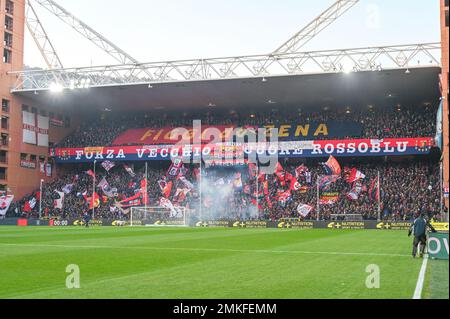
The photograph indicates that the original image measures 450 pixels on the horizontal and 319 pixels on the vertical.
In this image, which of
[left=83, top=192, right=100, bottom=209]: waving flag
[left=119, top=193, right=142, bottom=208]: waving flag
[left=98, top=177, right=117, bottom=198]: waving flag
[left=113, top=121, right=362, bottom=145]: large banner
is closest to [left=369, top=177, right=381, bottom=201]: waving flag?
[left=113, top=121, right=362, bottom=145]: large banner

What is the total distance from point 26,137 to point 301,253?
5551 centimetres

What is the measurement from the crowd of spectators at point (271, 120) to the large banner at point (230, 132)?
833 mm

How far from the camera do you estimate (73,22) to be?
77.9 m

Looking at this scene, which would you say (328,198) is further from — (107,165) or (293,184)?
(107,165)

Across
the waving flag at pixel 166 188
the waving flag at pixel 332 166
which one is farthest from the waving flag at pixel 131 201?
the waving flag at pixel 332 166

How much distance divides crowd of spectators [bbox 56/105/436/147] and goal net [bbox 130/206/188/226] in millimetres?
17370

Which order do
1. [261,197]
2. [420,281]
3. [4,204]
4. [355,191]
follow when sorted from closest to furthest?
[420,281]
[355,191]
[261,197]
[4,204]

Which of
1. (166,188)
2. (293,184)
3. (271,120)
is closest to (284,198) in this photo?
(293,184)

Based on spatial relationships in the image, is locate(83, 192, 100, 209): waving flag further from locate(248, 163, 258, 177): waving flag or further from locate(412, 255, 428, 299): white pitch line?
locate(412, 255, 428, 299): white pitch line

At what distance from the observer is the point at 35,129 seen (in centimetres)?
7194

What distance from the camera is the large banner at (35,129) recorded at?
7000 cm

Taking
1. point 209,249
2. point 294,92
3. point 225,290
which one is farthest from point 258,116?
point 225,290

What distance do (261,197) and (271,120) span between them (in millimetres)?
14350

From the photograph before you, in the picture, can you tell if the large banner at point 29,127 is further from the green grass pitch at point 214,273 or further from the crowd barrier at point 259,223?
the green grass pitch at point 214,273
